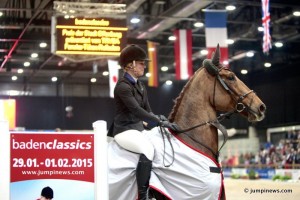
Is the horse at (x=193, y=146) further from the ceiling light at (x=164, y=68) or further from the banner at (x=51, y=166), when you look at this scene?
the ceiling light at (x=164, y=68)

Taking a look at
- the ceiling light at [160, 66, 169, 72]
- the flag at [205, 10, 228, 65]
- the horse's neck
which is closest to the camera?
the horse's neck

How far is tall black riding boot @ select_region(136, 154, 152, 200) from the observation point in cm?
428

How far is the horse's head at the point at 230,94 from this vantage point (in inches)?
180

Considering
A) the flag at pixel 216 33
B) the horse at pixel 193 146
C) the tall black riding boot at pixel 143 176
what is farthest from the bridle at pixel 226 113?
the flag at pixel 216 33

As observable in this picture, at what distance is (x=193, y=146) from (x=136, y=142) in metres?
0.51

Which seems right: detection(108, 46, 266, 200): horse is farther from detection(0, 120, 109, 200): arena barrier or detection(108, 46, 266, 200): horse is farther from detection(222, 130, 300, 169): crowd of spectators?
detection(222, 130, 300, 169): crowd of spectators

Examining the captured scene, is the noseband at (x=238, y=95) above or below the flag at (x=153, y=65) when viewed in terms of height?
below

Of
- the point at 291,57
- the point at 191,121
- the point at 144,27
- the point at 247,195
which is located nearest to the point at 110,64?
the point at 144,27

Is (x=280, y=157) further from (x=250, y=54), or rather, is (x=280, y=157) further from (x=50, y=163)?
(x=50, y=163)

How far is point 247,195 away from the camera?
7285 millimetres

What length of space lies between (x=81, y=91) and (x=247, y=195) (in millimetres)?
26388

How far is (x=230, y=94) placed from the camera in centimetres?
462

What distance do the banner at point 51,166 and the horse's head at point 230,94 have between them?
1438 mm

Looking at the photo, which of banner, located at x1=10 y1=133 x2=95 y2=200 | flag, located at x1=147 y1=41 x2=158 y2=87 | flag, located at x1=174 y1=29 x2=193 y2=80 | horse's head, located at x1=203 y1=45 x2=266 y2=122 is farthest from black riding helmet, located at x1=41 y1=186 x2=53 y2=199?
flag, located at x1=147 y1=41 x2=158 y2=87
